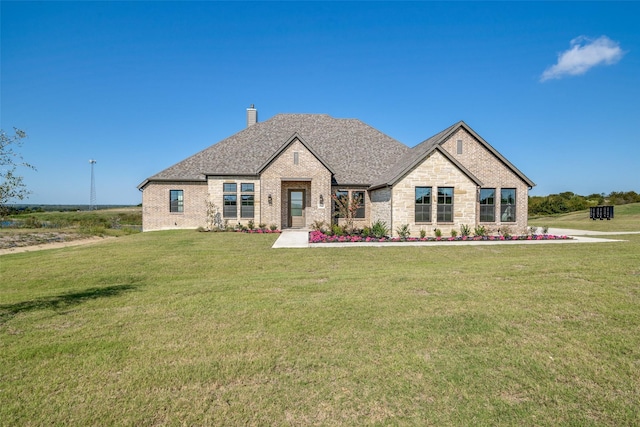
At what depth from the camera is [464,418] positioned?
3.18 m

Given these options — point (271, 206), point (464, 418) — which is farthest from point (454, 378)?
point (271, 206)

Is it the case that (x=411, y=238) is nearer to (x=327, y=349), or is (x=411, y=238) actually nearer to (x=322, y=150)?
(x=322, y=150)

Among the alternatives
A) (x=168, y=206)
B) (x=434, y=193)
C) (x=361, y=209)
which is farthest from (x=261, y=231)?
(x=434, y=193)

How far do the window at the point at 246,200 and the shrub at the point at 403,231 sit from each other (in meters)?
9.99

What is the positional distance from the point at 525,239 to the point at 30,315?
1994 cm

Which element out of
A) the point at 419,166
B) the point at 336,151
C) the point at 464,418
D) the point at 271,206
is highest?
the point at 336,151

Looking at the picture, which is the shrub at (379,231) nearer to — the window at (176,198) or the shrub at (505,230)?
the shrub at (505,230)

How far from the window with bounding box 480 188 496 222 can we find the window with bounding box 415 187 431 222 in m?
3.86

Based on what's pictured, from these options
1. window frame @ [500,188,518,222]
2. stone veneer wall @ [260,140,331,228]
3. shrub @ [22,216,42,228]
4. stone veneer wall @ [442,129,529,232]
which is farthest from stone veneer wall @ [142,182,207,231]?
window frame @ [500,188,518,222]

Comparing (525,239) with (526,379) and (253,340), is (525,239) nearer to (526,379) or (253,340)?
(526,379)

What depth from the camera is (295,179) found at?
22422mm

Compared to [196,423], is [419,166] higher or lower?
higher

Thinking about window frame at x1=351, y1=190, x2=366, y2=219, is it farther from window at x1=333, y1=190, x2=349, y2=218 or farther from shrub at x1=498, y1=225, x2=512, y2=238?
shrub at x1=498, y1=225, x2=512, y2=238

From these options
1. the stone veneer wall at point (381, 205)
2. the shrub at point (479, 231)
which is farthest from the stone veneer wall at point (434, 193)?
the stone veneer wall at point (381, 205)
